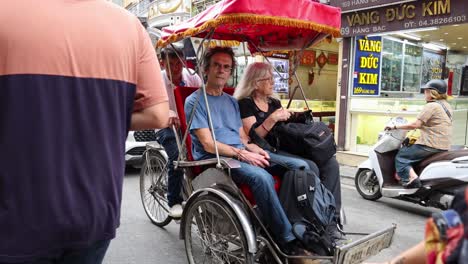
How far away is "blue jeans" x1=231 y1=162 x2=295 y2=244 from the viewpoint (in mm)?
2832

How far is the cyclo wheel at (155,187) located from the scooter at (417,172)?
3040 mm

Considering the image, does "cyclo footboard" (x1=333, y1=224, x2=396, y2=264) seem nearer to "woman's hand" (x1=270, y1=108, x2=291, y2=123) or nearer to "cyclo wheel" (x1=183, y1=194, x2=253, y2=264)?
"cyclo wheel" (x1=183, y1=194, x2=253, y2=264)

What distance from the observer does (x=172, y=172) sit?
4207 millimetres

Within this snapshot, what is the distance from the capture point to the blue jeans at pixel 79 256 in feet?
4.55

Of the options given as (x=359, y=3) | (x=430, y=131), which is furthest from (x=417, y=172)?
(x=359, y=3)

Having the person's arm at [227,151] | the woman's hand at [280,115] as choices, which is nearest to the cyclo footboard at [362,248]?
the person's arm at [227,151]

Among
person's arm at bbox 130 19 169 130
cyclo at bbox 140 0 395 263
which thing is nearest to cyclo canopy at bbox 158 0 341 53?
cyclo at bbox 140 0 395 263

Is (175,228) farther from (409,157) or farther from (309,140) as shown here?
(409,157)

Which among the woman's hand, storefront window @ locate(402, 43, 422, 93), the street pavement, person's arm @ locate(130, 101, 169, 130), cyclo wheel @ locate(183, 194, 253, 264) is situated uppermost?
storefront window @ locate(402, 43, 422, 93)

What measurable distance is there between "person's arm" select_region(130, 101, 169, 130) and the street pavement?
7.98 ft

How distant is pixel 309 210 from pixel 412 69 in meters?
9.15

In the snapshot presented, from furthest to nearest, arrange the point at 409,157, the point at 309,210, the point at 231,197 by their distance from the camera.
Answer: the point at 409,157
the point at 231,197
the point at 309,210

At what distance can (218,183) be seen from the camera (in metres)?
3.18

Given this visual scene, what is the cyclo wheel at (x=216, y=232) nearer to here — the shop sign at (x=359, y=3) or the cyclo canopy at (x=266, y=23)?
the cyclo canopy at (x=266, y=23)
